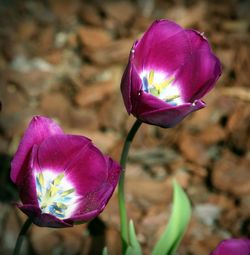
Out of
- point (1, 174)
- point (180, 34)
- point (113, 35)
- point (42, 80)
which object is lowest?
point (1, 174)

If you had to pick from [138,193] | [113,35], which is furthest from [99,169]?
[113,35]

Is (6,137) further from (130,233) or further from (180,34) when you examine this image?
(180,34)

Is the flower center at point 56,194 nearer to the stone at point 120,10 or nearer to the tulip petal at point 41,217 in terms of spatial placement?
the tulip petal at point 41,217

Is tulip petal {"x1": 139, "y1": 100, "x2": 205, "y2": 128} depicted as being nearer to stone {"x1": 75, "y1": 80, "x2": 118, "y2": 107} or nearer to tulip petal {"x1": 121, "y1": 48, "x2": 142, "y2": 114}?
tulip petal {"x1": 121, "y1": 48, "x2": 142, "y2": 114}

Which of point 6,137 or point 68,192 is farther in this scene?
point 6,137

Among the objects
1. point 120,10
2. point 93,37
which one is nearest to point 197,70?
point 93,37

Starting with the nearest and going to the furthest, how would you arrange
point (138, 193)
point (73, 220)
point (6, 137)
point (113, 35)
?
point (73, 220) → point (138, 193) → point (6, 137) → point (113, 35)

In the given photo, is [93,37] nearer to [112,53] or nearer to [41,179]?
[112,53]
